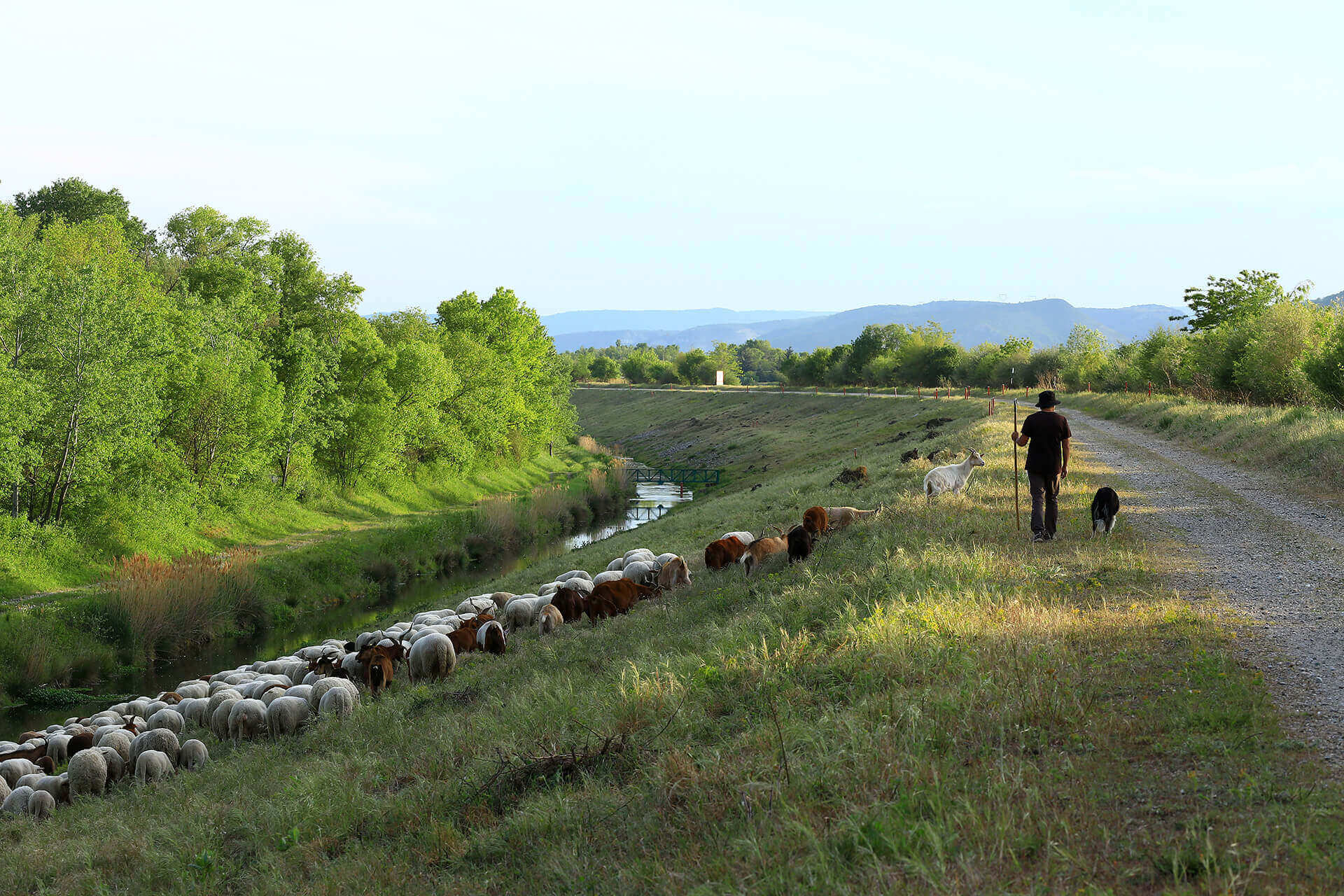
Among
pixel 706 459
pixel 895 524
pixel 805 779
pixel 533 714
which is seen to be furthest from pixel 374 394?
pixel 805 779

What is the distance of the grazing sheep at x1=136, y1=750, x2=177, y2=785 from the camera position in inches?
567

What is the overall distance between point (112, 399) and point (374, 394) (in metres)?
21.2

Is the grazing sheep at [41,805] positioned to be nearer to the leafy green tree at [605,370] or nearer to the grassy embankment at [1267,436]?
the grassy embankment at [1267,436]

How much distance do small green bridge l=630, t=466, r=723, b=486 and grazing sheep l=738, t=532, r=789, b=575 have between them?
48.2 metres

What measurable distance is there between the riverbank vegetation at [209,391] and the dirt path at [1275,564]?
114ft

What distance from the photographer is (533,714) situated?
10383 millimetres

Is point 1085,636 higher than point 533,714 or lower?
higher

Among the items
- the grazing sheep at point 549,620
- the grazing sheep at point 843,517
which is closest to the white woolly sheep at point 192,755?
the grazing sheep at point 549,620

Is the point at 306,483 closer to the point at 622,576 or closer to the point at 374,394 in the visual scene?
the point at 374,394

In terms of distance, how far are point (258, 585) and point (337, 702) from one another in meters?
22.2

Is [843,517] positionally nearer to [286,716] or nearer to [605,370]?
[286,716]

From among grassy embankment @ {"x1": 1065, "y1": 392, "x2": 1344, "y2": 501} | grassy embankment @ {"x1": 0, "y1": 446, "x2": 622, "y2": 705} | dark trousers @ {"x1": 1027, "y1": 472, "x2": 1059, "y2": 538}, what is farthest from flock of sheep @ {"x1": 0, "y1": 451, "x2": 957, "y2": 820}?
grassy embankment @ {"x1": 1065, "y1": 392, "x2": 1344, "y2": 501}

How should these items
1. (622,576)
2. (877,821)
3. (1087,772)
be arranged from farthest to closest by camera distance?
(622,576) < (1087,772) < (877,821)

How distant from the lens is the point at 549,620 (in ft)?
57.2
